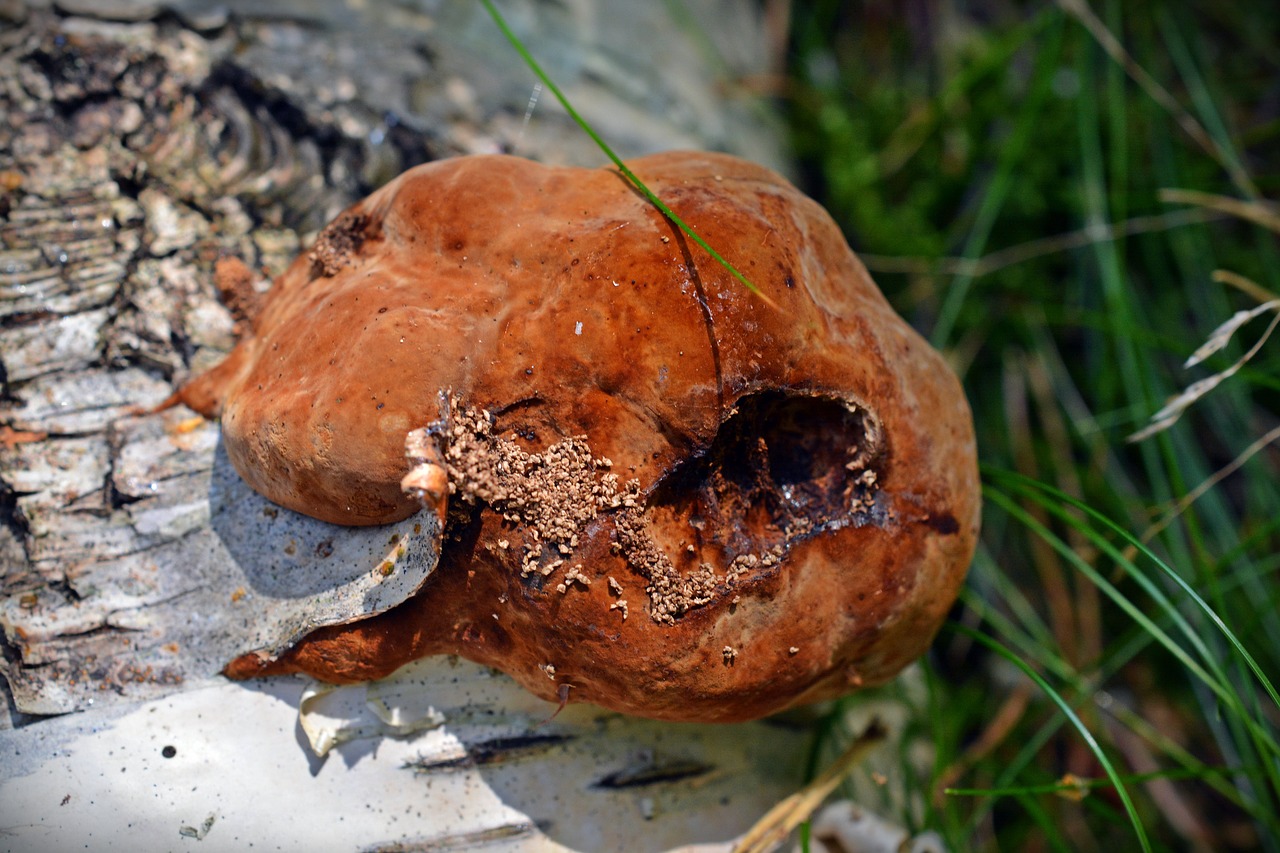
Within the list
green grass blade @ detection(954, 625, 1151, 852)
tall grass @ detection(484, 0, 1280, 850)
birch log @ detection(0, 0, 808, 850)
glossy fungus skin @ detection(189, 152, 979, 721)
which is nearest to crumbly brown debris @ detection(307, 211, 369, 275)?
glossy fungus skin @ detection(189, 152, 979, 721)

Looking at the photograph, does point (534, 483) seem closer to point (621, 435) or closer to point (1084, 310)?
point (621, 435)

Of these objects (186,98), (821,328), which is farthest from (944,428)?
(186,98)

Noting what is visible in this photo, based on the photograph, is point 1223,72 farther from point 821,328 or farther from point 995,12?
point 821,328

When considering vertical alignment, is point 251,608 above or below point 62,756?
above

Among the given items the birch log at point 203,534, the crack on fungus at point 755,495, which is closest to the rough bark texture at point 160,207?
the birch log at point 203,534

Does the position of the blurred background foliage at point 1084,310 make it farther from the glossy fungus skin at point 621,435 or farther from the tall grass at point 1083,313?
the glossy fungus skin at point 621,435
